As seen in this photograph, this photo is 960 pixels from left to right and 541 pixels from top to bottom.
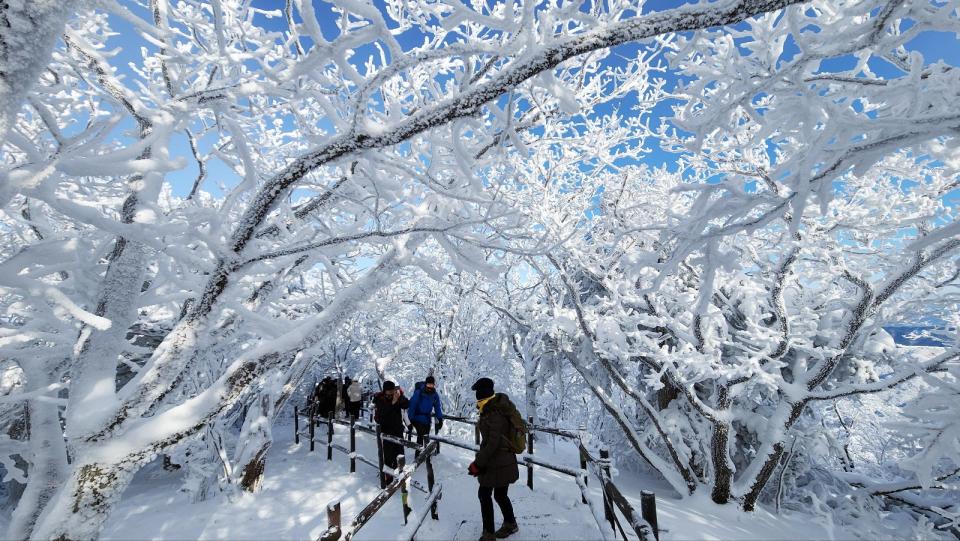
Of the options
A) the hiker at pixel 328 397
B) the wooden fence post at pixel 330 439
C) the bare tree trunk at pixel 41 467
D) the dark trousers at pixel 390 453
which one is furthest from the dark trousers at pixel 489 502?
the hiker at pixel 328 397

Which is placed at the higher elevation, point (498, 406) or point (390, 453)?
point (498, 406)

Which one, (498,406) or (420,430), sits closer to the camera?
(498,406)

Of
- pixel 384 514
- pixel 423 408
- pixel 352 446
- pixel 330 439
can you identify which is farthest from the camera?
pixel 330 439

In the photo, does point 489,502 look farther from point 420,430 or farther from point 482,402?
point 420,430

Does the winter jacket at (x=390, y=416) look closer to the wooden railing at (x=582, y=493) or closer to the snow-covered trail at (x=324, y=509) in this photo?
the wooden railing at (x=582, y=493)

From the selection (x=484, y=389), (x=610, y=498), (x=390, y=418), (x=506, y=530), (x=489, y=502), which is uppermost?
(x=484, y=389)

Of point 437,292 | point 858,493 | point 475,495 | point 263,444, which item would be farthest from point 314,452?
point 858,493

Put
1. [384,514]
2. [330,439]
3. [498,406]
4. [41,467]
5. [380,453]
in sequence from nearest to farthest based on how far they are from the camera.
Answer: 1. [41,467]
2. [498,406]
3. [384,514]
4. [380,453]
5. [330,439]

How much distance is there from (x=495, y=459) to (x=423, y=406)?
3701 millimetres

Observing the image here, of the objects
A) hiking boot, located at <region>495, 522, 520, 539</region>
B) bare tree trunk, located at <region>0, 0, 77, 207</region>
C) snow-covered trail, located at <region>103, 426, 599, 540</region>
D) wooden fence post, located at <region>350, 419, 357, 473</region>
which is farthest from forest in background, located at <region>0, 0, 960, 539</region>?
hiking boot, located at <region>495, 522, 520, 539</region>

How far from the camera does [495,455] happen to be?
389 cm

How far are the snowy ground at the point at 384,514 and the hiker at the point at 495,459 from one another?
0.35 metres

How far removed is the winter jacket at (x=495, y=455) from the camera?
3.86 meters

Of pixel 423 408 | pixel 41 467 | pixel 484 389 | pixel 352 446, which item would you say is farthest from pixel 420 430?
pixel 41 467
